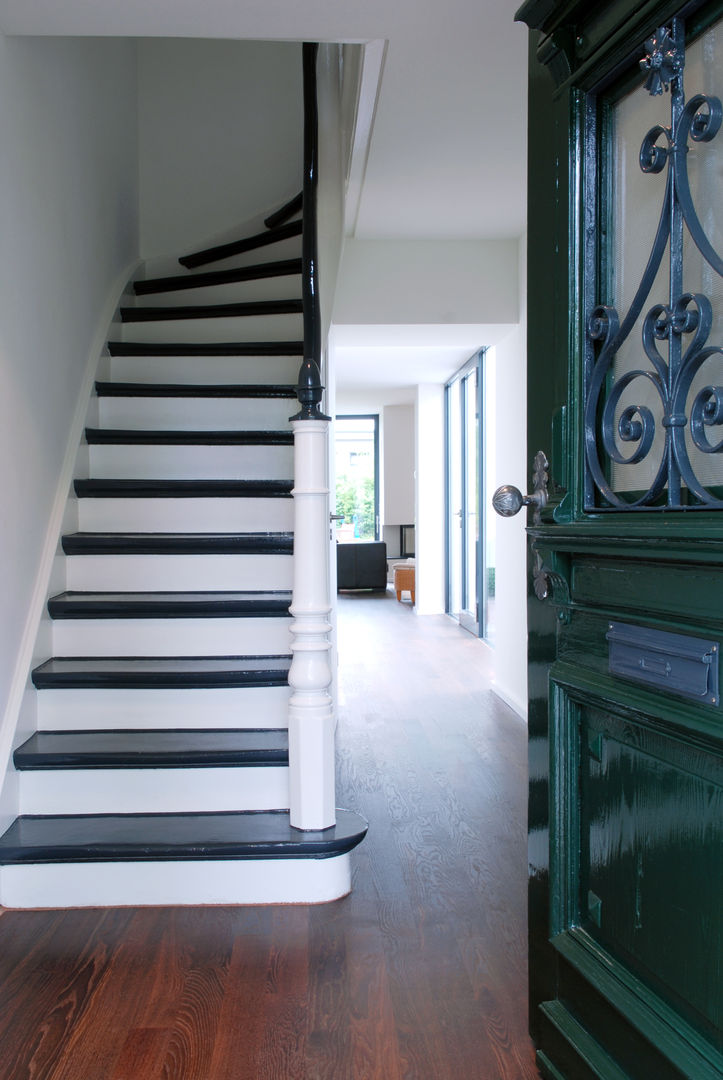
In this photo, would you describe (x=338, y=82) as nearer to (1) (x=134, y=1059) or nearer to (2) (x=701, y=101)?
(2) (x=701, y=101)

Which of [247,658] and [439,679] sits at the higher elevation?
[247,658]

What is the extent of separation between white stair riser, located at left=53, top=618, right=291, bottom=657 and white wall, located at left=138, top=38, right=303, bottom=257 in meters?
2.89

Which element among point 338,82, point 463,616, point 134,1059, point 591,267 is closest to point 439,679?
point 463,616

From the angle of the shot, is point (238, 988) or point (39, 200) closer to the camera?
point (238, 988)

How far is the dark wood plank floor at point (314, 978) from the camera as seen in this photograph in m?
1.79

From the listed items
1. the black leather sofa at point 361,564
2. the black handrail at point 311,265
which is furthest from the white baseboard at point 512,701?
the black leather sofa at point 361,564

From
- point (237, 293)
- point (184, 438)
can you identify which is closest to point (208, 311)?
point (237, 293)

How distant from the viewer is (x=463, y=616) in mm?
8898

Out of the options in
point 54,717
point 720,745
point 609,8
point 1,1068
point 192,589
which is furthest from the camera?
point 192,589

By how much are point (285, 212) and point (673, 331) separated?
13.2 ft

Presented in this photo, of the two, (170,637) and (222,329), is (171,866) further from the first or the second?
(222,329)

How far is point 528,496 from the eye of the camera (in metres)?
1.65

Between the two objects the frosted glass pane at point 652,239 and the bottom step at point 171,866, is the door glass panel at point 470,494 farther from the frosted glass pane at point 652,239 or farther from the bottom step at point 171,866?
the frosted glass pane at point 652,239

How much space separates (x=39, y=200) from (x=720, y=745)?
9.09ft
